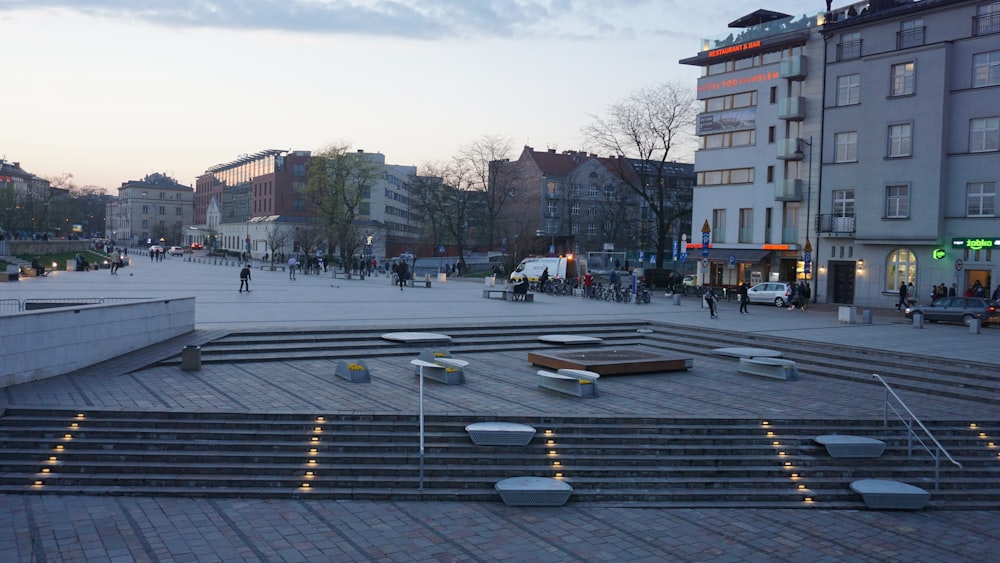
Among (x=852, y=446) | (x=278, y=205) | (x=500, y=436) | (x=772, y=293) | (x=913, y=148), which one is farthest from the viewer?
(x=278, y=205)

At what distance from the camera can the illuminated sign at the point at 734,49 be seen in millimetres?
47906

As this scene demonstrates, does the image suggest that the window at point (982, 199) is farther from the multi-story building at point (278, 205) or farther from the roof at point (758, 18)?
the multi-story building at point (278, 205)

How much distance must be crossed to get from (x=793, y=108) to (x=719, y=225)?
9.30m

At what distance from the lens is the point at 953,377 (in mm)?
18000

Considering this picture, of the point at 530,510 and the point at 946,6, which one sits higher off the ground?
the point at 946,6

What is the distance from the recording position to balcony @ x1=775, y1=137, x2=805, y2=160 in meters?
44.9

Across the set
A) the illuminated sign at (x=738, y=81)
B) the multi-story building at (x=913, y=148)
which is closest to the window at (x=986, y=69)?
the multi-story building at (x=913, y=148)

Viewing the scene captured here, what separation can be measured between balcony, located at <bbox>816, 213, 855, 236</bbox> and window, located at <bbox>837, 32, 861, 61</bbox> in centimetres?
838

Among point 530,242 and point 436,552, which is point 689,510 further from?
point 530,242

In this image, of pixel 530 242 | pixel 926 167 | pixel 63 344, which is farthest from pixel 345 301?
pixel 530 242

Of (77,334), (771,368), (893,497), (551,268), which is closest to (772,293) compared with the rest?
(551,268)

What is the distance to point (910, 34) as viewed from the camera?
39.4 metres

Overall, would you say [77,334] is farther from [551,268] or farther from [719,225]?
[719,225]

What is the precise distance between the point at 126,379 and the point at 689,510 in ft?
36.0
